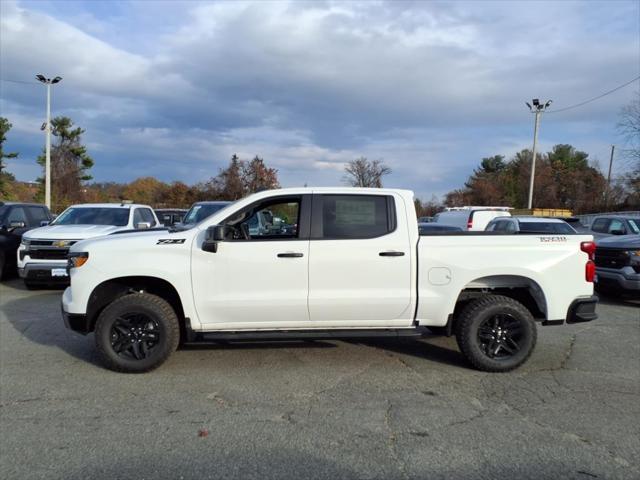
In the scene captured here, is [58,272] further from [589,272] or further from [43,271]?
[589,272]

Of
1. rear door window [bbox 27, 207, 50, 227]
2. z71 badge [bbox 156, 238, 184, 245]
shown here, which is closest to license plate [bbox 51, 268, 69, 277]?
rear door window [bbox 27, 207, 50, 227]

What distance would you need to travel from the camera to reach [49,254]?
385 inches

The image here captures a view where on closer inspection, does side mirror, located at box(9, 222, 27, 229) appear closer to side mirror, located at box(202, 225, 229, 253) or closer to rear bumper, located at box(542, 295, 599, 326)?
side mirror, located at box(202, 225, 229, 253)

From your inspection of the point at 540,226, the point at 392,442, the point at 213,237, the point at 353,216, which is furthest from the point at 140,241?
the point at 540,226

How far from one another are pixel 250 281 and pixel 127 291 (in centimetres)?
142

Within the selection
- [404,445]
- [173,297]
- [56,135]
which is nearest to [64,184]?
[56,135]

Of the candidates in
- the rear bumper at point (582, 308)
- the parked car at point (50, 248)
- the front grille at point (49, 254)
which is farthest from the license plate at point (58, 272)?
the rear bumper at point (582, 308)

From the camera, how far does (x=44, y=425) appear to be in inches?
Result: 157

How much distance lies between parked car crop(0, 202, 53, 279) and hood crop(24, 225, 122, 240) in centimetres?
145

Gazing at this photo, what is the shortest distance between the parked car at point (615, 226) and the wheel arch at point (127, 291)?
1194 centimetres

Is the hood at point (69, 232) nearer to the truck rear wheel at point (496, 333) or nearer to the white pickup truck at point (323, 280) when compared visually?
the white pickup truck at point (323, 280)

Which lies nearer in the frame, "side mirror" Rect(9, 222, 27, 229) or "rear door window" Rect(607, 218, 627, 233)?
"side mirror" Rect(9, 222, 27, 229)

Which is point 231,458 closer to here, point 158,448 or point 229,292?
point 158,448

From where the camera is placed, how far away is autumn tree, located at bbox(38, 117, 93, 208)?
4134 cm
